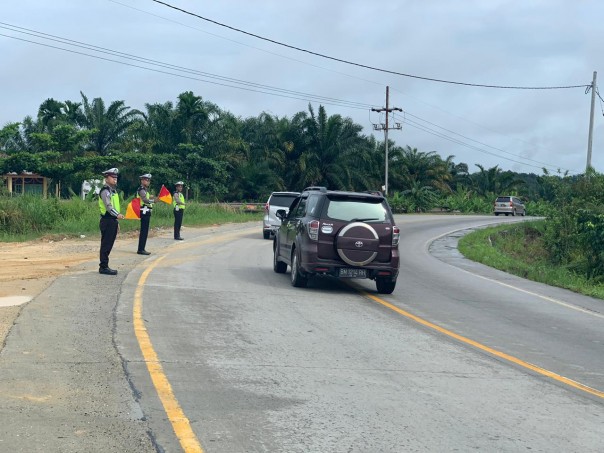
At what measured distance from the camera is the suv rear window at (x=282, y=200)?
1109 inches

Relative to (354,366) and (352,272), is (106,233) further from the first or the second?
(354,366)

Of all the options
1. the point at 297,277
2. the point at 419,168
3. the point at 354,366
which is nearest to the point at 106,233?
the point at 297,277

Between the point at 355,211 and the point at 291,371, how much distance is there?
260 inches

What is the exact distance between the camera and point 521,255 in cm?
3591

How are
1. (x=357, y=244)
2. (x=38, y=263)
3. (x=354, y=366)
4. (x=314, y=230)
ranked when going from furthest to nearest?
(x=38, y=263)
(x=314, y=230)
(x=357, y=244)
(x=354, y=366)

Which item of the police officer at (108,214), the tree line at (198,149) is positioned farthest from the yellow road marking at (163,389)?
the tree line at (198,149)

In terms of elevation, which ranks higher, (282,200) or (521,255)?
(282,200)

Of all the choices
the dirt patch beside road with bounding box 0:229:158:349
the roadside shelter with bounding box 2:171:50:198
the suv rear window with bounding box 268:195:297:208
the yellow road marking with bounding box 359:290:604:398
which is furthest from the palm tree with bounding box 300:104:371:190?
the yellow road marking with bounding box 359:290:604:398

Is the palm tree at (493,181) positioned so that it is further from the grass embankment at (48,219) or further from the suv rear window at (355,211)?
the suv rear window at (355,211)

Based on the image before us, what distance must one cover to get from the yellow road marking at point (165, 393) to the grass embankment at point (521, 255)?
1096 cm

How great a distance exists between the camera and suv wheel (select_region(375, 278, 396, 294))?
46.6ft

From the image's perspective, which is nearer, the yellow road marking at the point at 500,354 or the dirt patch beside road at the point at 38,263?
the yellow road marking at the point at 500,354

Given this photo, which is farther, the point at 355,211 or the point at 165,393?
the point at 355,211

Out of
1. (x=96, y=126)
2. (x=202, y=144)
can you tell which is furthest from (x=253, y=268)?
(x=96, y=126)
